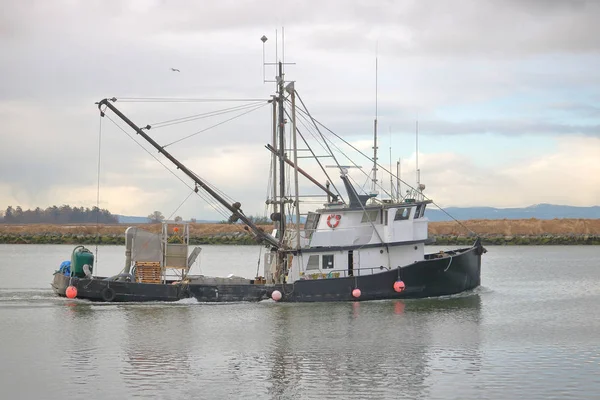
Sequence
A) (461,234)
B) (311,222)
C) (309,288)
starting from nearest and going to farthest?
(309,288)
(311,222)
(461,234)

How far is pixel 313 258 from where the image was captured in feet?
112

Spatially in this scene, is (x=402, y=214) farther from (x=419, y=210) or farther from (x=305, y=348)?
(x=305, y=348)

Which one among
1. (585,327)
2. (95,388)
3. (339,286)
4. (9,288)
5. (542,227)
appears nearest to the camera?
(95,388)

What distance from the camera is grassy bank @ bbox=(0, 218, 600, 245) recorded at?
3802 inches

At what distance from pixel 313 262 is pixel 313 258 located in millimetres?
147

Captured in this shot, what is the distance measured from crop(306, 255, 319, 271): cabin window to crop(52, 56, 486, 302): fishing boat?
0.04 metres

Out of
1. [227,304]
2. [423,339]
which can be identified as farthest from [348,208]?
[423,339]

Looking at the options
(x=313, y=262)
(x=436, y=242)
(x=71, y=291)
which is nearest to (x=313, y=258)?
(x=313, y=262)

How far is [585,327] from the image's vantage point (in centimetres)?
2958

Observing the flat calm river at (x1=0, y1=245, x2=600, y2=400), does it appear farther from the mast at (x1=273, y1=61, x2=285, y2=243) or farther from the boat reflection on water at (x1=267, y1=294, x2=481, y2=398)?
the mast at (x1=273, y1=61, x2=285, y2=243)

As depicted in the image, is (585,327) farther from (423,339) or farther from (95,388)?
(95,388)

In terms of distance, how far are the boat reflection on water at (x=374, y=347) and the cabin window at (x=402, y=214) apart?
310 cm

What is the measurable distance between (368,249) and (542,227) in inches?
2943

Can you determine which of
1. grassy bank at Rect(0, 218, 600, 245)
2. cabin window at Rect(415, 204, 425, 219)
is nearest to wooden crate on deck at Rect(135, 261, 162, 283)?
cabin window at Rect(415, 204, 425, 219)
